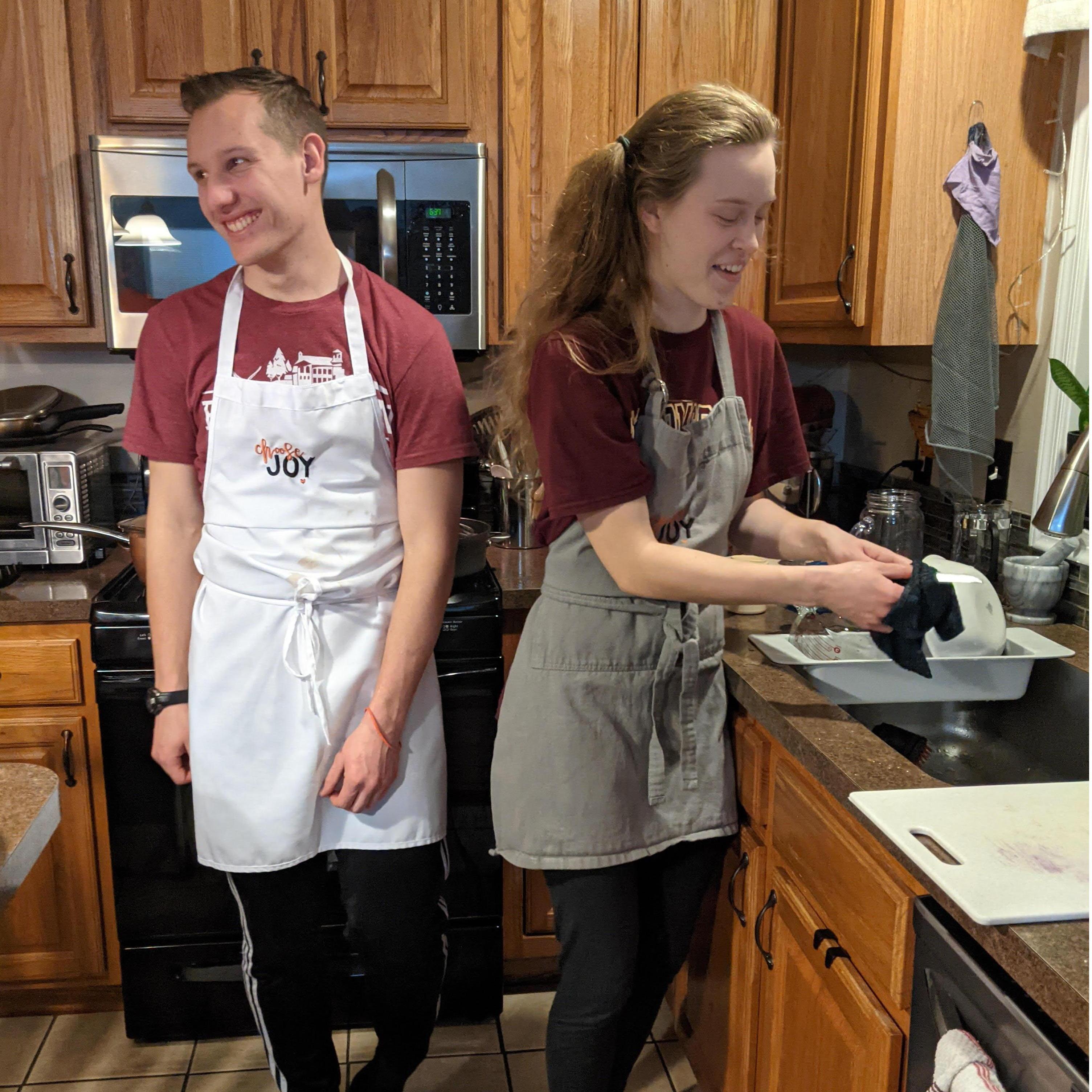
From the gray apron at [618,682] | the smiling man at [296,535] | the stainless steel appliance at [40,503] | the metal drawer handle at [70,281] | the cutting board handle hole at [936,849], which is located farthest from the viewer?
the metal drawer handle at [70,281]

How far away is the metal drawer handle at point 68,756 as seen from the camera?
6.26 ft

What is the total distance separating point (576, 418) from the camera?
4.02 feet

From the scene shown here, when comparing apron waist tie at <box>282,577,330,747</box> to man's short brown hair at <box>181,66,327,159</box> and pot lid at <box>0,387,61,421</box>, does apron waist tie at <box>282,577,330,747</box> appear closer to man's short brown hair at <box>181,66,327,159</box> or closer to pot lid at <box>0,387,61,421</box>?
man's short brown hair at <box>181,66,327,159</box>

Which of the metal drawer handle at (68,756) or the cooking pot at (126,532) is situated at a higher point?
the cooking pot at (126,532)

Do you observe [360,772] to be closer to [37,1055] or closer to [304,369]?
[304,369]

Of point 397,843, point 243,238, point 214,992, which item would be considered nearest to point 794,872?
point 397,843

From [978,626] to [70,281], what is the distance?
1.86m

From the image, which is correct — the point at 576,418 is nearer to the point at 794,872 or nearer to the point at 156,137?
the point at 794,872

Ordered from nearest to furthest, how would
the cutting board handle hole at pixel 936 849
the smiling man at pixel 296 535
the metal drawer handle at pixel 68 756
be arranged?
the cutting board handle hole at pixel 936 849 < the smiling man at pixel 296 535 < the metal drawer handle at pixel 68 756

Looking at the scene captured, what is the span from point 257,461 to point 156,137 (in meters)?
1.06

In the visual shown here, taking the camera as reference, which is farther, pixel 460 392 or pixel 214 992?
pixel 214 992

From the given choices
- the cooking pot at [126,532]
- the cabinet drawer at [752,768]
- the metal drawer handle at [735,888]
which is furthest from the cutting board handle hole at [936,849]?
the cooking pot at [126,532]

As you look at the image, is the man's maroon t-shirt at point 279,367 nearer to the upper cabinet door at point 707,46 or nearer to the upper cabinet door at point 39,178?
the upper cabinet door at point 39,178

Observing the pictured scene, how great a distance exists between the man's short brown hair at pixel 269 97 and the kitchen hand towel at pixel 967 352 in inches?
41.7
